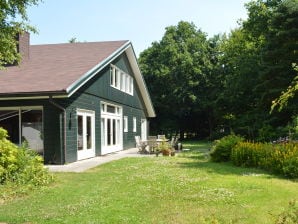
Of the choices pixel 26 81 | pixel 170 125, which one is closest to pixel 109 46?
pixel 26 81

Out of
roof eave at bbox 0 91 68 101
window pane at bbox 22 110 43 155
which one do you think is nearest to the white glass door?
window pane at bbox 22 110 43 155

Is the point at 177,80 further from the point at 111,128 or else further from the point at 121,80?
the point at 111,128

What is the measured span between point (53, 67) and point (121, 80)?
7.51 m

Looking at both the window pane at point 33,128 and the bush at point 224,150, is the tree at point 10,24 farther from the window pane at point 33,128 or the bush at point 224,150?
the bush at point 224,150

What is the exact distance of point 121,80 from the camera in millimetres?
25734

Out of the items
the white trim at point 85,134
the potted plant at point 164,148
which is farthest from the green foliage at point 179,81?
the white trim at point 85,134

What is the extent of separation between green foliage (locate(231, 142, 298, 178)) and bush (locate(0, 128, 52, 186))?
6488 millimetres

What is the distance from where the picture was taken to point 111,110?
76.7 feet

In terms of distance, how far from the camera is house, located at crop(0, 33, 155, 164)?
15.8 meters

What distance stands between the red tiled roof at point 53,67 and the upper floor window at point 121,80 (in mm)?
1601

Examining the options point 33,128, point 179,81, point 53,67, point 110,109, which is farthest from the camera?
point 179,81

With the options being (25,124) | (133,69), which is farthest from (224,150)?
(133,69)

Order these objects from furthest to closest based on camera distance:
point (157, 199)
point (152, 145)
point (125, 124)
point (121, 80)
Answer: point (125, 124)
point (121, 80)
point (152, 145)
point (157, 199)

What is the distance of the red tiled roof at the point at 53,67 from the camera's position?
15873mm
